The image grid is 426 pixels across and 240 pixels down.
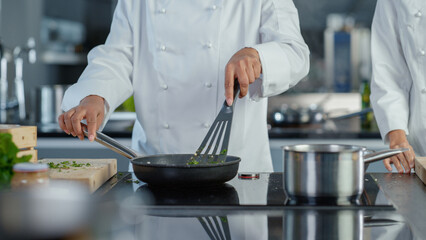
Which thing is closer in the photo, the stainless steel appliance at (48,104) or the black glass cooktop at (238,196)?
the black glass cooktop at (238,196)

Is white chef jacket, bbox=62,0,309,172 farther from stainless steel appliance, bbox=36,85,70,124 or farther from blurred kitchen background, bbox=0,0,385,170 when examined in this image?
stainless steel appliance, bbox=36,85,70,124

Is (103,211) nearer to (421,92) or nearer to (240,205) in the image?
(240,205)

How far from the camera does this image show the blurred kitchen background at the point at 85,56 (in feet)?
11.2

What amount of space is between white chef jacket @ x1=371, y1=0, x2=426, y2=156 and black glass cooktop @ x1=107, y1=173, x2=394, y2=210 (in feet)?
1.77

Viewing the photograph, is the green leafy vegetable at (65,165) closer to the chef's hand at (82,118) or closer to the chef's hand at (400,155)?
the chef's hand at (82,118)

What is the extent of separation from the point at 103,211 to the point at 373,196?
68 cm

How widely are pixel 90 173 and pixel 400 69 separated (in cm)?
107

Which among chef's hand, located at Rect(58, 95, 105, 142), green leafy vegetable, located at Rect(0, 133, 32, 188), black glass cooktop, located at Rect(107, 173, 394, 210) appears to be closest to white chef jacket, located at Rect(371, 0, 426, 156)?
black glass cooktop, located at Rect(107, 173, 394, 210)

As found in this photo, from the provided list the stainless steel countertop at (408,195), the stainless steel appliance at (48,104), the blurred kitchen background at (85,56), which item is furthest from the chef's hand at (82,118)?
the stainless steel appliance at (48,104)

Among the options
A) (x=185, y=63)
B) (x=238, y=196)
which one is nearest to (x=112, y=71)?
(x=185, y=63)

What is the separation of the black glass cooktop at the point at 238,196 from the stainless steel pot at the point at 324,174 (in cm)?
2

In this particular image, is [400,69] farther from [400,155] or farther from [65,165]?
[65,165]

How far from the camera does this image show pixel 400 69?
1729 millimetres

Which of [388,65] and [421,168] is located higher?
[388,65]
